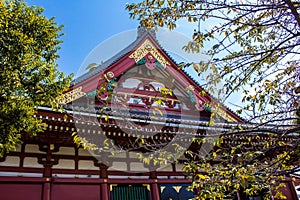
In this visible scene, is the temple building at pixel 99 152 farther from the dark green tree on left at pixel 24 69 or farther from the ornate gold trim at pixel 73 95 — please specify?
the dark green tree on left at pixel 24 69

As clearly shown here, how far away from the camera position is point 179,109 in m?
9.84

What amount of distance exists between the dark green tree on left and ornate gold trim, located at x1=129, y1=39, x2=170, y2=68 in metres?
4.34

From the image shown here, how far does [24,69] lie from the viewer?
16.1 ft

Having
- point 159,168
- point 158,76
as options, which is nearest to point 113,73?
point 158,76

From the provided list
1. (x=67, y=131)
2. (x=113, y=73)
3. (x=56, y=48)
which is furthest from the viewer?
(x=113, y=73)

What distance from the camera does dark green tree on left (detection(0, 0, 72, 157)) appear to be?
4.67 metres

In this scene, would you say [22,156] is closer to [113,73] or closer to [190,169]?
→ [113,73]

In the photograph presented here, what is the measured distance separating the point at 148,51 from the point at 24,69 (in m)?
5.66

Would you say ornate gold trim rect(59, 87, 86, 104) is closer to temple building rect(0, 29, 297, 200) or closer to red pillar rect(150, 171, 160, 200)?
temple building rect(0, 29, 297, 200)

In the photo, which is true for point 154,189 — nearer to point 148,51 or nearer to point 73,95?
point 73,95

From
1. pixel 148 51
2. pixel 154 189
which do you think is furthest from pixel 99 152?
pixel 148 51

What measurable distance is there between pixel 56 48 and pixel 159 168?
456cm

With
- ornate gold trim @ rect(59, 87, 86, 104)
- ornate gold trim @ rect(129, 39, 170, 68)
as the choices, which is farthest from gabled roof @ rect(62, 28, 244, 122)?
ornate gold trim @ rect(59, 87, 86, 104)

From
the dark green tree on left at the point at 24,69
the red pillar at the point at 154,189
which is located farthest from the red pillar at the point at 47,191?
the red pillar at the point at 154,189
